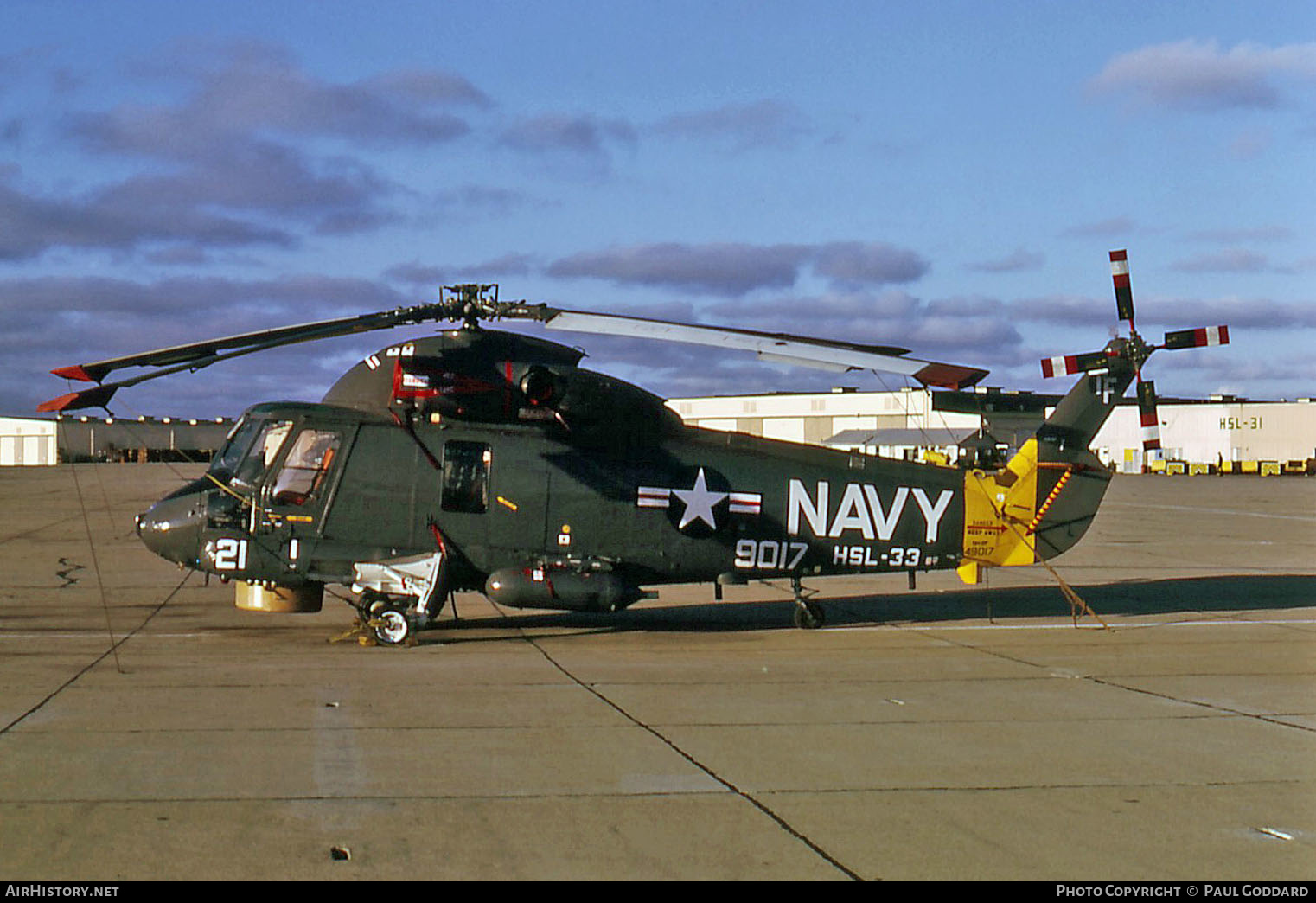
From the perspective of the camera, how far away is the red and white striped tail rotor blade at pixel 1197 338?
15.3 m

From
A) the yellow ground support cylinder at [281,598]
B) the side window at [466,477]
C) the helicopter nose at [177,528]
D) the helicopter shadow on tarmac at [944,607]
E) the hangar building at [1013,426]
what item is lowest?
the helicopter shadow on tarmac at [944,607]

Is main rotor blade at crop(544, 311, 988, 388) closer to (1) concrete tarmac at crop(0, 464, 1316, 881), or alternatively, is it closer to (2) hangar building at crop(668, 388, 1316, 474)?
(1) concrete tarmac at crop(0, 464, 1316, 881)

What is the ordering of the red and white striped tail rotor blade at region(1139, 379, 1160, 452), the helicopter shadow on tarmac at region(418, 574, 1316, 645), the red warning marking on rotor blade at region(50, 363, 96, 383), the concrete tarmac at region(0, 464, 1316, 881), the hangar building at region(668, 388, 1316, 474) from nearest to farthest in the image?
1. the concrete tarmac at region(0, 464, 1316, 881)
2. the red warning marking on rotor blade at region(50, 363, 96, 383)
3. the red and white striped tail rotor blade at region(1139, 379, 1160, 452)
4. the helicopter shadow on tarmac at region(418, 574, 1316, 645)
5. the hangar building at region(668, 388, 1316, 474)

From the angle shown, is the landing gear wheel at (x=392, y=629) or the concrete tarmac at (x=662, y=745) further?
the landing gear wheel at (x=392, y=629)

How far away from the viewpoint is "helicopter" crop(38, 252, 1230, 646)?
563 inches

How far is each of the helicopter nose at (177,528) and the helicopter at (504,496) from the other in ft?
0.08

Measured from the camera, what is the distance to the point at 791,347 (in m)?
12.9

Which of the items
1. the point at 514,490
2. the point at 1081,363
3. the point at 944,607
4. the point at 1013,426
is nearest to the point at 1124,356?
the point at 1081,363

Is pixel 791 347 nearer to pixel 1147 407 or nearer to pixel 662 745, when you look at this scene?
pixel 662 745

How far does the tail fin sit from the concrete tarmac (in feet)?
3.70

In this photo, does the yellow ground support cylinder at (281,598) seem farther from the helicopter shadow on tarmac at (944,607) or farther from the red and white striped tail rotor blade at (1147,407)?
the red and white striped tail rotor blade at (1147,407)

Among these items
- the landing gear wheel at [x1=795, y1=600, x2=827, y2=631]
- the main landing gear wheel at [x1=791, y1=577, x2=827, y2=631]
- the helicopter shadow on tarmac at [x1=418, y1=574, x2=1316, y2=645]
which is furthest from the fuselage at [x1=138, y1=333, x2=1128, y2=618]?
the helicopter shadow on tarmac at [x1=418, y1=574, x2=1316, y2=645]

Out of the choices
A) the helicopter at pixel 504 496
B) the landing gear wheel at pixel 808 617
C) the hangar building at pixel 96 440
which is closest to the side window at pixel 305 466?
the helicopter at pixel 504 496

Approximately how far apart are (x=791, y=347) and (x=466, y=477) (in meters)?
4.51
